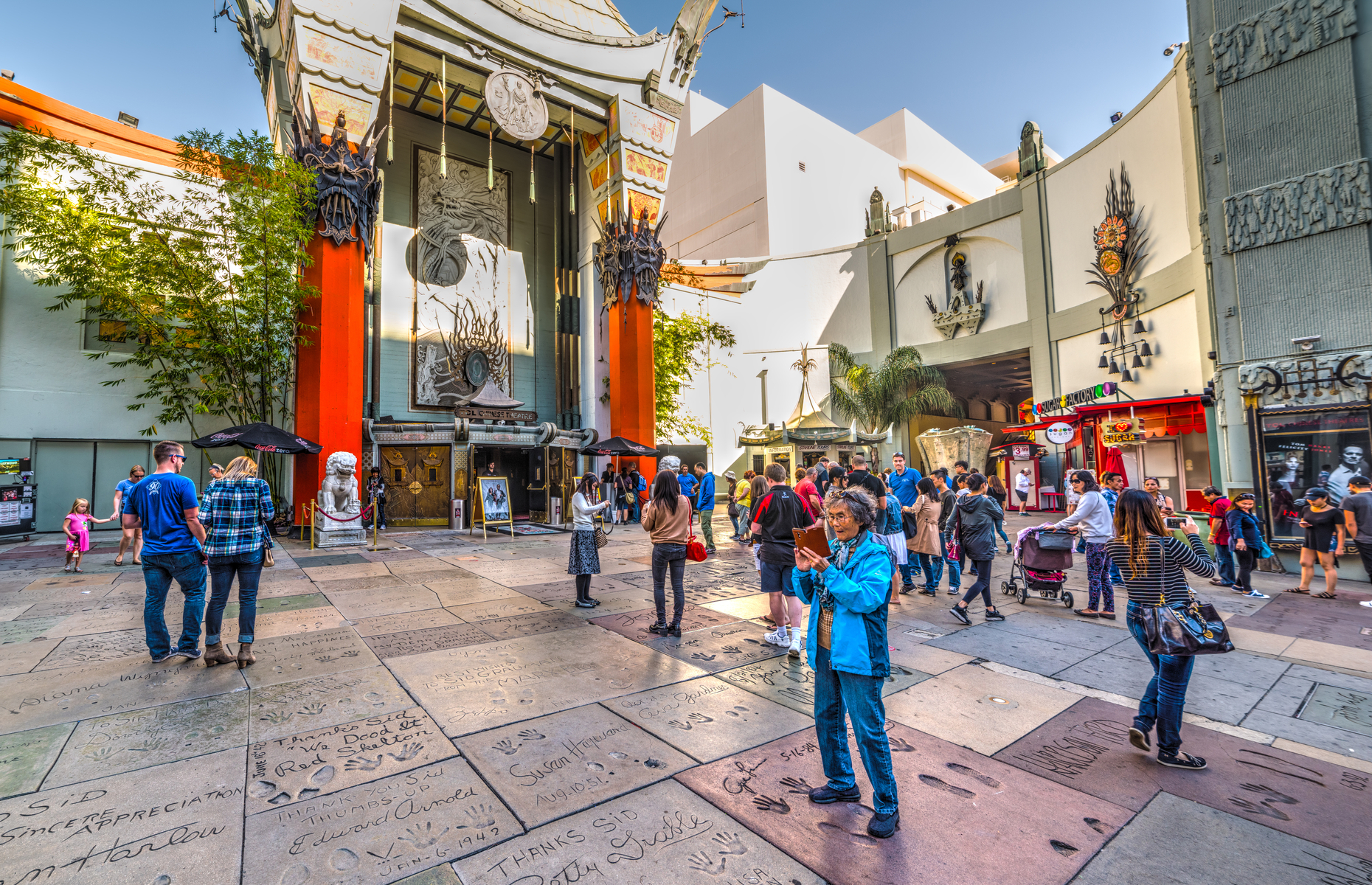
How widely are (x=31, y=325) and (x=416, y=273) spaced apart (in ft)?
30.0

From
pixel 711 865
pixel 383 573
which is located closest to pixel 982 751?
pixel 711 865

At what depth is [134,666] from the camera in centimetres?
523

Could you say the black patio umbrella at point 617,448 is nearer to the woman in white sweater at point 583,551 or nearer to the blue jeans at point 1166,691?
the woman in white sweater at point 583,551

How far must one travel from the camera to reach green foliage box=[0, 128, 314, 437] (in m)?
13.6

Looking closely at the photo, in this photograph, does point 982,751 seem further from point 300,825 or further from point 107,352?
point 107,352

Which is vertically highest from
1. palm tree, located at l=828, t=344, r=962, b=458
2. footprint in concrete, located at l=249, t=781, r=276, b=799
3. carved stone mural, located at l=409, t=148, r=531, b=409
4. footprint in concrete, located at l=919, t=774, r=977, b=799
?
carved stone mural, located at l=409, t=148, r=531, b=409

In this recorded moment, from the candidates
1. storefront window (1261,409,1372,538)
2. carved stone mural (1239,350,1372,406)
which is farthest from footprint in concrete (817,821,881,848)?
carved stone mural (1239,350,1372,406)

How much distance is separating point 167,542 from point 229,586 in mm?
591

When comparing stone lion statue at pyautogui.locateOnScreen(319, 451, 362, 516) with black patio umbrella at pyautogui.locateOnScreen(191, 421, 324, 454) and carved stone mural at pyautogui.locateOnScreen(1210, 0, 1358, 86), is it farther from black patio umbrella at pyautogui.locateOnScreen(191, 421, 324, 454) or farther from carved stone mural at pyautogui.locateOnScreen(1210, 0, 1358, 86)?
carved stone mural at pyautogui.locateOnScreen(1210, 0, 1358, 86)

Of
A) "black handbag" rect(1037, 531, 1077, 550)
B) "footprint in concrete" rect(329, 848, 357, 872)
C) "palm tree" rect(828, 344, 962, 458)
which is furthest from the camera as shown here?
"palm tree" rect(828, 344, 962, 458)

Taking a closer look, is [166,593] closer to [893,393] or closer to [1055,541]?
[1055,541]

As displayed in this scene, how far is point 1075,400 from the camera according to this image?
1970cm

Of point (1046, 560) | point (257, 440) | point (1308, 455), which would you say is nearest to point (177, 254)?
point (257, 440)

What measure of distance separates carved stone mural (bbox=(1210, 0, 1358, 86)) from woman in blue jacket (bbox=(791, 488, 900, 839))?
13.8 meters
